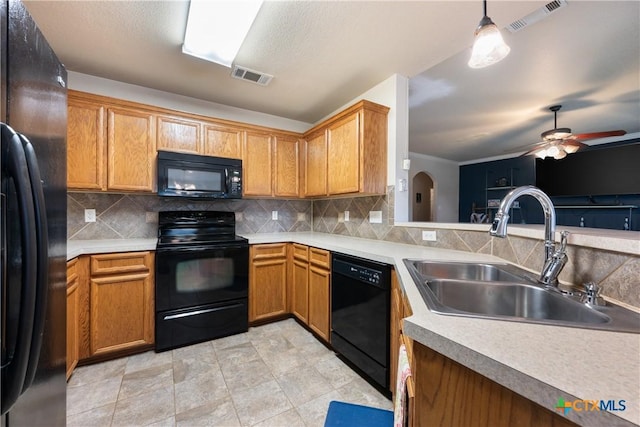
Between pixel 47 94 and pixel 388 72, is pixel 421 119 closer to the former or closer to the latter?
pixel 388 72

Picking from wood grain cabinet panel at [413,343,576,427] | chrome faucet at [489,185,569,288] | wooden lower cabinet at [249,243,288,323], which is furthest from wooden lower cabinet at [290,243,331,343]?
wood grain cabinet panel at [413,343,576,427]

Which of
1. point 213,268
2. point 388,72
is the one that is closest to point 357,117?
point 388,72

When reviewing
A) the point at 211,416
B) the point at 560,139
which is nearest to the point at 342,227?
the point at 211,416

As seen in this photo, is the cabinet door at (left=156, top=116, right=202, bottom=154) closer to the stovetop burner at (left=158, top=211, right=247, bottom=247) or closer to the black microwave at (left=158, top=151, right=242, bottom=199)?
the black microwave at (left=158, top=151, right=242, bottom=199)

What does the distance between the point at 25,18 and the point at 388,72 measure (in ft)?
7.30

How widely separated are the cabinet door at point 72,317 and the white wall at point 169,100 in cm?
164

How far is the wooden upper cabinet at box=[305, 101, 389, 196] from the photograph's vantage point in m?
2.24

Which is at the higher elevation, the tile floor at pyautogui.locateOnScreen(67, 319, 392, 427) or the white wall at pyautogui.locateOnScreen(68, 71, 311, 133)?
the white wall at pyautogui.locateOnScreen(68, 71, 311, 133)

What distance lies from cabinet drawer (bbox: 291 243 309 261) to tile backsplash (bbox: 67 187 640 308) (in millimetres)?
619

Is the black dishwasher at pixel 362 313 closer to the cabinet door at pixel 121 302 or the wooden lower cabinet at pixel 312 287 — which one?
the wooden lower cabinet at pixel 312 287

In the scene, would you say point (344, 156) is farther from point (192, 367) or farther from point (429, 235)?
point (192, 367)

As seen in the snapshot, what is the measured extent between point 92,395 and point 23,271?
1.55 m

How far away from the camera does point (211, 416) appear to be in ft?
4.72

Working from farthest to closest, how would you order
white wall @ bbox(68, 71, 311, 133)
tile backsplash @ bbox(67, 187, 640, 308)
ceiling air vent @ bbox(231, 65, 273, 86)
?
white wall @ bbox(68, 71, 311, 133) → ceiling air vent @ bbox(231, 65, 273, 86) → tile backsplash @ bbox(67, 187, 640, 308)
